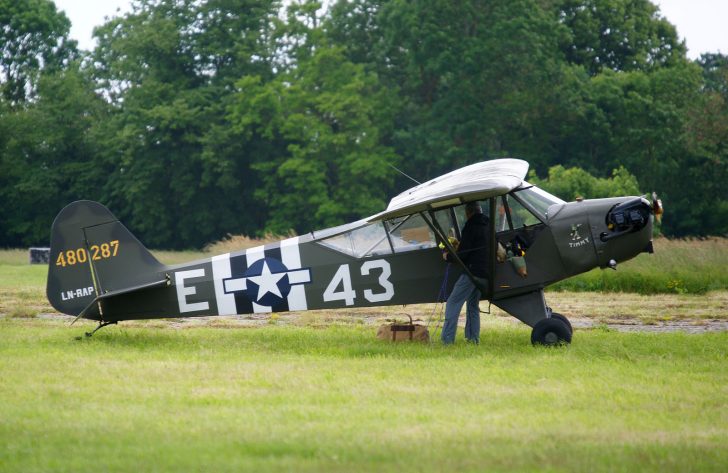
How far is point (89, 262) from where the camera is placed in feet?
41.8

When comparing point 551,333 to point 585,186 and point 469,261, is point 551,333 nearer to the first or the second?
point 469,261

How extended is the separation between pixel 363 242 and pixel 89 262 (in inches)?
144

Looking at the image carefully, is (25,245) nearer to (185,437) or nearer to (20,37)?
(20,37)

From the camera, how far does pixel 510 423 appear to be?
7.71 meters

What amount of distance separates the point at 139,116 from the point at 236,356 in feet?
158

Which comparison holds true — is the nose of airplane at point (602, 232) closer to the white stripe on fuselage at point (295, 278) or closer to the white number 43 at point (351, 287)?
the white number 43 at point (351, 287)

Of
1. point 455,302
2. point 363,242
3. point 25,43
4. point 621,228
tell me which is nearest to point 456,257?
point 455,302

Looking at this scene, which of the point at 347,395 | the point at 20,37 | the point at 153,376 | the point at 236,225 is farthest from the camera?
the point at 20,37

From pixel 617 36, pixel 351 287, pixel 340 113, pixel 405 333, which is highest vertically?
pixel 617 36

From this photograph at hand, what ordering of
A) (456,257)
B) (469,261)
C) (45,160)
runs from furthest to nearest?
(45,160) → (469,261) → (456,257)

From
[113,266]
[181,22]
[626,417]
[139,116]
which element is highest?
[181,22]

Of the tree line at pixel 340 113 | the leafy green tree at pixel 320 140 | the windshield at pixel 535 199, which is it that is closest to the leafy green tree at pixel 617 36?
the tree line at pixel 340 113

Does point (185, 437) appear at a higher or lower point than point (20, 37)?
lower

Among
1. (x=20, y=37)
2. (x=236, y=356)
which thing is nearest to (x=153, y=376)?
(x=236, y=356)
